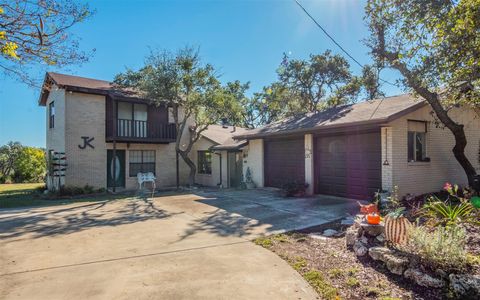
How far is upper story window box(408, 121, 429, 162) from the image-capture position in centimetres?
1013

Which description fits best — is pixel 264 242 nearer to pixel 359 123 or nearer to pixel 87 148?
pixel 359 123

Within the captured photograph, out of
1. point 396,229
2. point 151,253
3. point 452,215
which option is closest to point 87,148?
point 151,253

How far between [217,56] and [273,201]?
982 cm

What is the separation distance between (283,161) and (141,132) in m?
8.44

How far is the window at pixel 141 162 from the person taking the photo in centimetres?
1734

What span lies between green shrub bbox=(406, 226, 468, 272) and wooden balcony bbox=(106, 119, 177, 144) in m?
14.8

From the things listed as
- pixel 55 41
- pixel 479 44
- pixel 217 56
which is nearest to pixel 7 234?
pixel 55 41

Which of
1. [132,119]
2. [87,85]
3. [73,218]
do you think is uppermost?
[87,85]

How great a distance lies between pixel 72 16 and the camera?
632 cm

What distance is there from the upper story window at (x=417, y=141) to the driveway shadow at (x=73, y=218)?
844 centimetres

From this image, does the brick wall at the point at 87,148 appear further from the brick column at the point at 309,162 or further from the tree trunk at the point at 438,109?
the tree trunk at the point at 438,109

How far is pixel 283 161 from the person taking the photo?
13828mm

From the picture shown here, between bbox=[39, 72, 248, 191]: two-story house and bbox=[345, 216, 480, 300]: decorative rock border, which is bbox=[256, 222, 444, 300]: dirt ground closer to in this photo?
bbox=[345, 216, 480, 300]: decorative rock border

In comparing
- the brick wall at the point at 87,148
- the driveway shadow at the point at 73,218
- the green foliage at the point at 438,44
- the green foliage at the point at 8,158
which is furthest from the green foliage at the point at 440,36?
the green foliage at the point at 8,158
